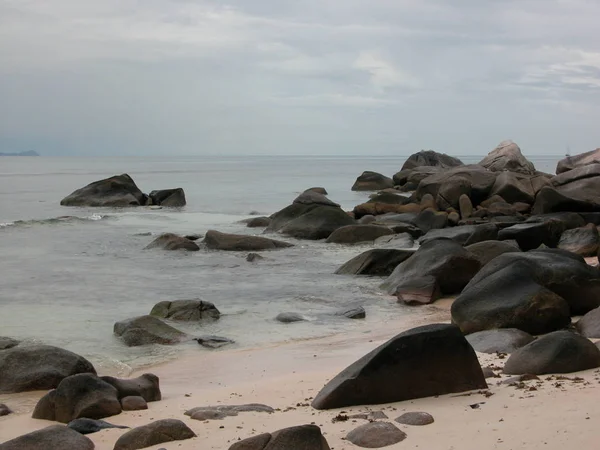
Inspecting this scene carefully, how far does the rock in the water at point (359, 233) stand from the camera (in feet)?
67.5

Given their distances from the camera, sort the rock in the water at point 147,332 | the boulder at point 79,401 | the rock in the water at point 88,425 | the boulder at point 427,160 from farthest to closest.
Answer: the boulder at point 427,160, the rock in the water at point 147,332, the boulder at point 79,401, the rock in the water at point 88,425

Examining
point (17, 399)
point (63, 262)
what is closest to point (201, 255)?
point (63, 262)

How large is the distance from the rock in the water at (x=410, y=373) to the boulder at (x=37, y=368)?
9.04ft

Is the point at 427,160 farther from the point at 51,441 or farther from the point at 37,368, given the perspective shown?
the point at 51,441

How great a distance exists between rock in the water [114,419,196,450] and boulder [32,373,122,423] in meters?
1.03

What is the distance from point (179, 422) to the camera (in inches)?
208

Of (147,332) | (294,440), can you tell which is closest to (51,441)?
(294,440)

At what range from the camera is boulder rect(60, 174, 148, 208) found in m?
36.0

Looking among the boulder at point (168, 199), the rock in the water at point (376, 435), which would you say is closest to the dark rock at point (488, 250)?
the rock in the water at point (376, 435)

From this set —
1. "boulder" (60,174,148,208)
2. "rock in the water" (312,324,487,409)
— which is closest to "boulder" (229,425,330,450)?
"rock in the water" (312,324,487,409)

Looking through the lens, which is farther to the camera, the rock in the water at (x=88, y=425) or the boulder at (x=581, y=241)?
the boulder at (x=581, y=241)

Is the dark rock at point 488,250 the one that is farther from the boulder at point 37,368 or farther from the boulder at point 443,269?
the boulder at point 37,368

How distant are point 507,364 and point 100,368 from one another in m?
4.42

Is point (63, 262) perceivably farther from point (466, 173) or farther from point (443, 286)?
point (466, 173)
